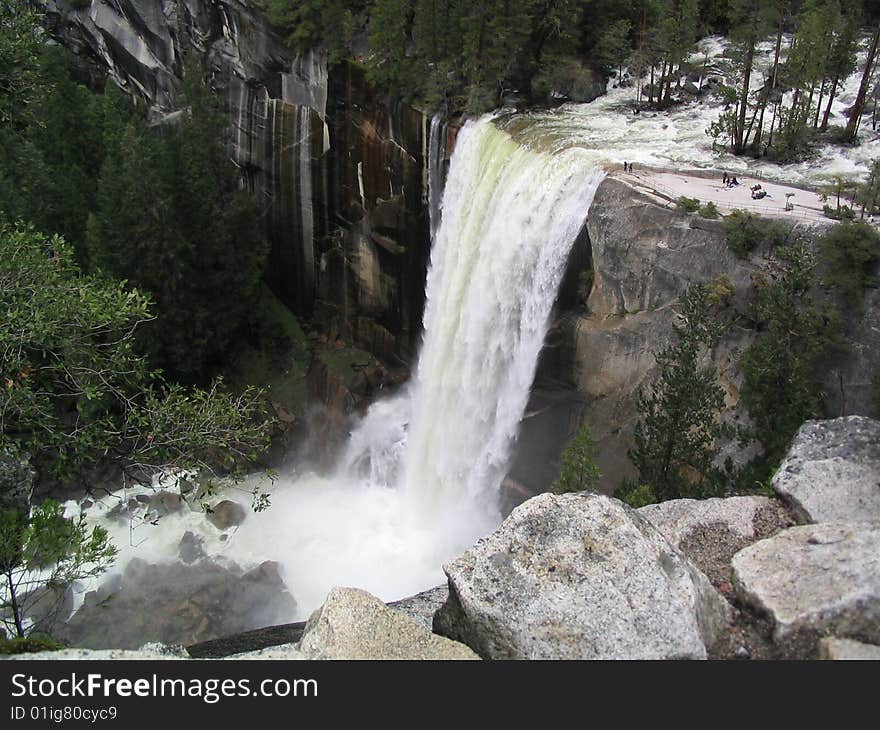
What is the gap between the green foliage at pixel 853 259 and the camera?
15539mm

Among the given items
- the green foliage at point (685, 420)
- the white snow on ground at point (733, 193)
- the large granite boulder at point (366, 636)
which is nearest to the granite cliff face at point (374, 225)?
the white snow on ground at point (733, 193)

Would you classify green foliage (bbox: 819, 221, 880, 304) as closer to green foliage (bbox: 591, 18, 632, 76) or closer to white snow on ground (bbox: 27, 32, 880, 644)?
white snow on ground (bbox: 27, 32, 880, 644)

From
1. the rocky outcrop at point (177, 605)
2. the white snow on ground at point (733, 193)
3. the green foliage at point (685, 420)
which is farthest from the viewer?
the rocky outcrop at point (177, 605)

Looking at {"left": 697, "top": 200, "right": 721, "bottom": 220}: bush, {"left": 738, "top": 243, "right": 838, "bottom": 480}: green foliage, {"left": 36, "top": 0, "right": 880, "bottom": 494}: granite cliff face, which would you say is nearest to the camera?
{"left": 738, "top": 243, "right": 838, "bottom": 480}: green foliage

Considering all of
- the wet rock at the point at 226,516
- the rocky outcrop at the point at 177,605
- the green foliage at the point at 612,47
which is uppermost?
the green foliage at the point at 612,47

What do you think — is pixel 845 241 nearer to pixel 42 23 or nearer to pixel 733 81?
pixel 733 81

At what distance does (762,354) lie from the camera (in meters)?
15.7

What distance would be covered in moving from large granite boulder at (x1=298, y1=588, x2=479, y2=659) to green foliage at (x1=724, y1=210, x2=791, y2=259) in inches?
501

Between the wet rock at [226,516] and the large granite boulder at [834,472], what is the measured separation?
→ 2068cm

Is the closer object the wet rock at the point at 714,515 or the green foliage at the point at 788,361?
the wet rock at the point at 714,515

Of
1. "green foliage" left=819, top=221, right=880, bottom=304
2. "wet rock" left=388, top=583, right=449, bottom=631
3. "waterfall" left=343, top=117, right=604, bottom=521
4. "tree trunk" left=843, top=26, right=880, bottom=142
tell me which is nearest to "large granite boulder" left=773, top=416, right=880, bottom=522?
"green foliage" left=819, top=221, right=880, bottom=304

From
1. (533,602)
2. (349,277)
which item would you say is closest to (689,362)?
(533,602)

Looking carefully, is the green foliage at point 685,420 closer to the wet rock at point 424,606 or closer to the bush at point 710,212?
the bush at point 710,212

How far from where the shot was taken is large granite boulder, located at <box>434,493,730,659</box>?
8.43m
